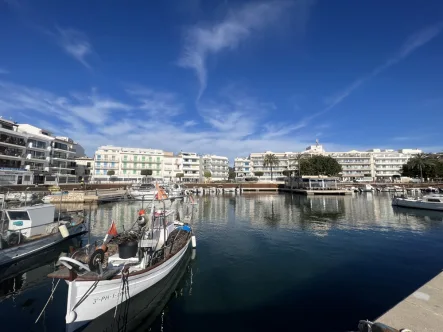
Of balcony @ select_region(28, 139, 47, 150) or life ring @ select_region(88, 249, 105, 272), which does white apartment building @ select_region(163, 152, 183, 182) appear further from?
life ring @ select_region(88, 249, 105, 272)

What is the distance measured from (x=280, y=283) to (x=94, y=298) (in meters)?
10.1

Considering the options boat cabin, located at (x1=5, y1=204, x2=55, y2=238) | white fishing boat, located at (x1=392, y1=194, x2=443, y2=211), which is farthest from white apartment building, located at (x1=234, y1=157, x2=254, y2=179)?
boat cabin, located at (x1=5, y1=204, x2=55, y2=238)

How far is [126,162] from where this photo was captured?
11594 cm

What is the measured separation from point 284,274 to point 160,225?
9.09 m

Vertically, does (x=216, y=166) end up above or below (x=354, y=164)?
below

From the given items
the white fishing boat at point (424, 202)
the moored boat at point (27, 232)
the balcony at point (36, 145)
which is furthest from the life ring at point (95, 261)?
the balcony at point (36, 145)

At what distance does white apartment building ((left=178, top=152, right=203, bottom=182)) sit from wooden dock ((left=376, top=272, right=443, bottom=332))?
124m

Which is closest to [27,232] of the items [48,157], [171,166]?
[48,157]

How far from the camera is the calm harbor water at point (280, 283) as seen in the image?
34.4 feet

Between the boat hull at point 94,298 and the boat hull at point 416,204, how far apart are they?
2119 inches

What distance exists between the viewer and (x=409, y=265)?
17.0 meters

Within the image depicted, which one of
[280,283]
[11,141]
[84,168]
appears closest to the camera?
[280,283]

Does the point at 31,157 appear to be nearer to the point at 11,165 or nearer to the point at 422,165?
the point at 11,165

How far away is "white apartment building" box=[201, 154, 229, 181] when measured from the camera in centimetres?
13838
